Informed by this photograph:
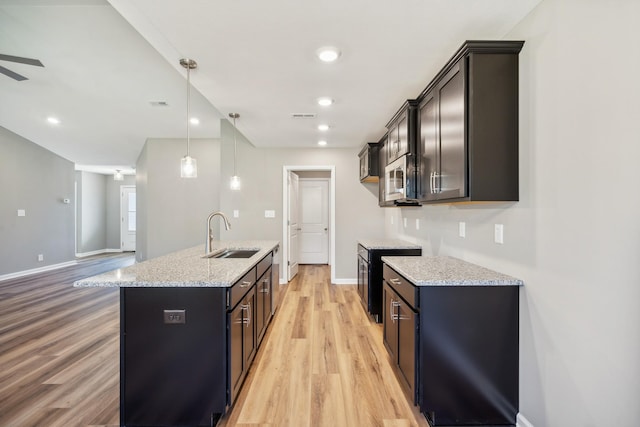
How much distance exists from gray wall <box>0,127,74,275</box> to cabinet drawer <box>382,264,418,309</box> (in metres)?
6.83

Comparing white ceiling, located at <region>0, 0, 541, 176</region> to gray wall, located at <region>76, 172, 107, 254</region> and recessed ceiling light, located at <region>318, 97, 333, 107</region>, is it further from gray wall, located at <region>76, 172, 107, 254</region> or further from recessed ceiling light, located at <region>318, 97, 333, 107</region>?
gray wall, located at <region>76, 172, 107, 254</region>

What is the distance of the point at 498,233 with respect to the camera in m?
1.88

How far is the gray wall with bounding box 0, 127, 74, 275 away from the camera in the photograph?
17.6 feet

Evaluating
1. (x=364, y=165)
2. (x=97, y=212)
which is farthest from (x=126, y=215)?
(x=364, y=165)

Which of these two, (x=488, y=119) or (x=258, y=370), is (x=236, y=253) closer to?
(x=258, y=370)

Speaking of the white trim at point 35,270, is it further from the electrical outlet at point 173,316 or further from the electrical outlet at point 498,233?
the electrical outlet at point 498,233

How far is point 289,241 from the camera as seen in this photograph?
507 cm

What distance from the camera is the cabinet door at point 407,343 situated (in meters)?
1.76

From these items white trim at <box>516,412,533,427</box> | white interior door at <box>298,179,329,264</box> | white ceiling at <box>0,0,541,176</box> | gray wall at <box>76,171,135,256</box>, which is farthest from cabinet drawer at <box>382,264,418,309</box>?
gray wall at <box>76,171,135,256</box>

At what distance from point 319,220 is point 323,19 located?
18.0 feet

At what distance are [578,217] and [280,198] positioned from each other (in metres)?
4.09

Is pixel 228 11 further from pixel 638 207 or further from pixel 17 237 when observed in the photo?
pixel 17 237

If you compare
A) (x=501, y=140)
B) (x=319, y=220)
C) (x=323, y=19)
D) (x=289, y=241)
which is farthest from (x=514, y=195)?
(x=319, y=220)

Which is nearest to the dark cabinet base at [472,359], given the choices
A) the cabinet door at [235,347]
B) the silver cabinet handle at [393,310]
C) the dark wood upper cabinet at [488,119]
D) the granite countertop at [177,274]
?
the silver cabinet handle at [393,310]
